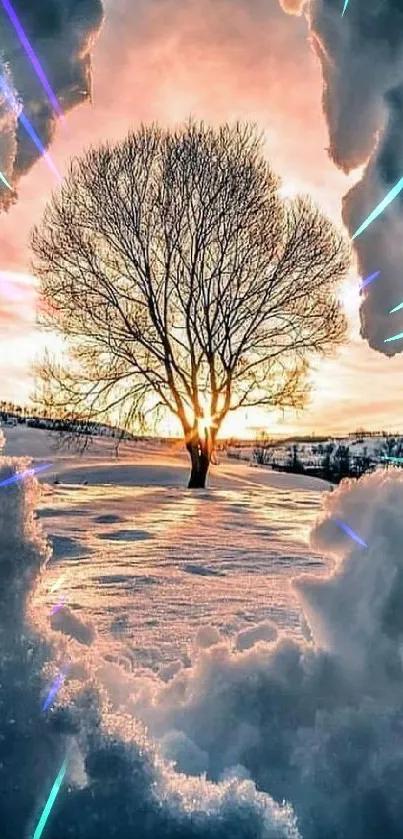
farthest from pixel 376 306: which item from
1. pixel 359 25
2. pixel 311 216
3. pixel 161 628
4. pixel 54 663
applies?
pixel 311 216

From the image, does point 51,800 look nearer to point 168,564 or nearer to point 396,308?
point 396,308

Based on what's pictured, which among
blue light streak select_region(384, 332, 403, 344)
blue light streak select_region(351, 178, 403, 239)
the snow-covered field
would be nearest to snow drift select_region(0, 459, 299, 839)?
the snow-covered field

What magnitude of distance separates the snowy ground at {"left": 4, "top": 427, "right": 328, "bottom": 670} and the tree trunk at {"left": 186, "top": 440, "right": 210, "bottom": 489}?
2.91 metres

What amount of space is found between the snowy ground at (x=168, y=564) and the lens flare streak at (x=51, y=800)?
1.02 feet

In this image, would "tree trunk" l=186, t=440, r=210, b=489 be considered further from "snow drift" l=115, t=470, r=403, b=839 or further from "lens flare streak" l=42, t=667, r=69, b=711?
"lens flare streak" l=42, t=667, r=69, b=711

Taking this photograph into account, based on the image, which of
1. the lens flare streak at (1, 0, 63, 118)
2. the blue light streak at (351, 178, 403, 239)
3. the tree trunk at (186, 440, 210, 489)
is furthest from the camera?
the tree trunk at (186, 440, 210, 489)

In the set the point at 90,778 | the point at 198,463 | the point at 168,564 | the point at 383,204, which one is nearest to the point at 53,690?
the point at 90,778

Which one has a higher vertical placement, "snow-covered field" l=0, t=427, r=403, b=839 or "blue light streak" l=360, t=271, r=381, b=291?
"blue light streak" l=360, t=271, r=381, b=291

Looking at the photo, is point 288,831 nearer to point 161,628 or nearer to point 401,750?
point 401,750

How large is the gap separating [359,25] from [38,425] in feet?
56.6

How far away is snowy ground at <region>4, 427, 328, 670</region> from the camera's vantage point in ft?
7.65

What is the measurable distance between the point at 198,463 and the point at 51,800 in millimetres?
11529

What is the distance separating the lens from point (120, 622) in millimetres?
2408

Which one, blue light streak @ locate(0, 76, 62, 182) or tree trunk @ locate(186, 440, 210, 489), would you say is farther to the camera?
tree trunk @ locate(186, 440, 210, 489)
